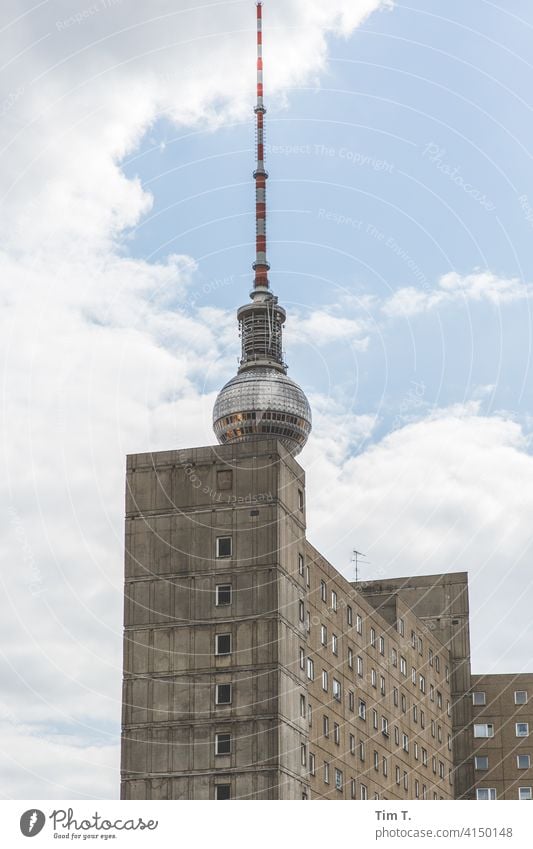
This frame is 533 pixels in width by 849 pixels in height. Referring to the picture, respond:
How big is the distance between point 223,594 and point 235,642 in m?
3.40

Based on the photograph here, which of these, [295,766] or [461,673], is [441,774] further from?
[295,766]

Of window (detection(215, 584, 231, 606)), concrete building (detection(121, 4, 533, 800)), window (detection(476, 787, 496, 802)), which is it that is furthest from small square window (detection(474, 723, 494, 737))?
window (detection(215, 584, 231, 606))

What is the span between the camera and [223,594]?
304ft

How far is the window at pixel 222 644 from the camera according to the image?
91000mm

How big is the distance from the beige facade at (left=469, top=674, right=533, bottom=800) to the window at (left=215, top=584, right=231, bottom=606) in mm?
51373

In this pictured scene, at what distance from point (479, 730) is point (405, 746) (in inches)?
857

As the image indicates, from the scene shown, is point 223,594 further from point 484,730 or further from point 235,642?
point 484,730

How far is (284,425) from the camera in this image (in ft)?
646

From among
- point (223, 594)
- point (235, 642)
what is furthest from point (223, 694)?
point (223, 594)

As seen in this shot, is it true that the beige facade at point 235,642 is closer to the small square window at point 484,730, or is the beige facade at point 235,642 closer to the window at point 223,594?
the window at point 223,594

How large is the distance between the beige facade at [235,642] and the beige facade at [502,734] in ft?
100

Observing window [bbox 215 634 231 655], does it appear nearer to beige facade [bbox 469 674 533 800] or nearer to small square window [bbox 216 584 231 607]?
small square window [bbox 216 584 231 607]

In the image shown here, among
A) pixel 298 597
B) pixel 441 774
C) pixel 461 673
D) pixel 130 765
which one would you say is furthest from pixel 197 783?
pixel 461 673

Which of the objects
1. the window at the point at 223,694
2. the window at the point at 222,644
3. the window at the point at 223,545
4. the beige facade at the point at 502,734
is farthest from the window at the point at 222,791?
the beige facade at the point at 502,734
